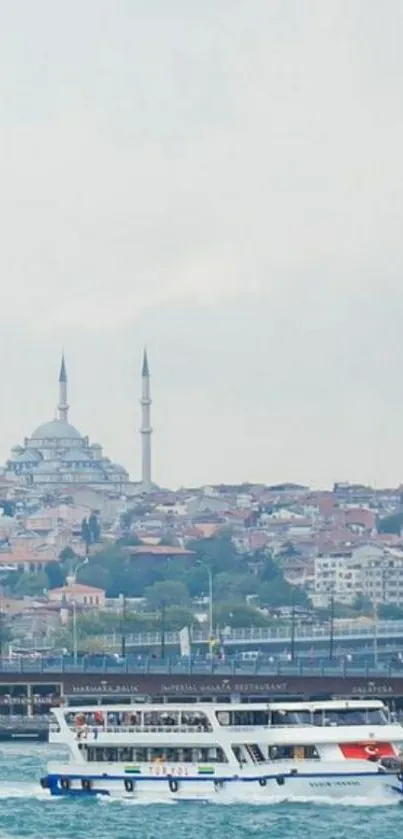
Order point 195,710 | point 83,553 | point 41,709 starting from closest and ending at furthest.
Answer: point 195,710, point 41,709, point 83,553

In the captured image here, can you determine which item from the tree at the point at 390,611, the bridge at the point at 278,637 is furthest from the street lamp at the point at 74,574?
the bridge at the point at 278,637

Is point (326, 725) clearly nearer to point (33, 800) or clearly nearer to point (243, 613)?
point (33, 800)

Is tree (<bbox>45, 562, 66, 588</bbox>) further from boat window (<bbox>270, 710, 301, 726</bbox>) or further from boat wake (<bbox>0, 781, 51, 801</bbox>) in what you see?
boat window (<bbox>270, 710, 301, 726</bbox>)

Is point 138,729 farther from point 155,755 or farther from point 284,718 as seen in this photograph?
point 284,718

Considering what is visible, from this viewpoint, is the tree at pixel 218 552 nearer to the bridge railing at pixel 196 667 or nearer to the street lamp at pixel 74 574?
the street lamp at pixel 74 574

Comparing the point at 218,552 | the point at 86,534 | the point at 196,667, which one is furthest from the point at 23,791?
the point at 86,534

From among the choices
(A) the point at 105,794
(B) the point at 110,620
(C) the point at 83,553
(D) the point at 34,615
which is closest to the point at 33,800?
(A) the point at 105,794
